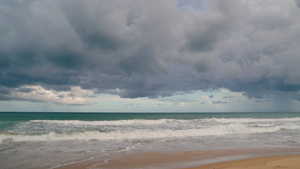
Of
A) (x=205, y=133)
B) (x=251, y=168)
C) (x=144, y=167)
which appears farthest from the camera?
(x=205, y=133)

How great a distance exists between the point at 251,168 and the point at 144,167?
4.08 metres

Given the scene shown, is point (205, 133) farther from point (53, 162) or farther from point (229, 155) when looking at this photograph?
point (53, 162)

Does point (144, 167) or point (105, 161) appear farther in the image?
point (105, 161)

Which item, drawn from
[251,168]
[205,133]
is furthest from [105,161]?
[205,133]

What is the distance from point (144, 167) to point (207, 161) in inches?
117

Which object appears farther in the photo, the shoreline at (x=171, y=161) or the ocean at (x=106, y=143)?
the ocean at (x=106, y=143)

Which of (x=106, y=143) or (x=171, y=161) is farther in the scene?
(x=106, y=143)

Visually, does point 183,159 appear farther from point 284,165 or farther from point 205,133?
point 205,133

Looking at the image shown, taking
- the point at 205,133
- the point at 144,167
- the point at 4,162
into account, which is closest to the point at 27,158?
the point at 4,162

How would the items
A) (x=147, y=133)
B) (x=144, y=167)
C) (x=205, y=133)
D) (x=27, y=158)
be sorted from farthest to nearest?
(x=205, y=133) < (x=147, y=133) < (x=27, y=158) < (x=144, y=167)

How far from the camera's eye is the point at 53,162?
870cm

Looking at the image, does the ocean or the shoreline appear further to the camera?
the ocean

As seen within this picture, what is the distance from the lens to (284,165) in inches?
299

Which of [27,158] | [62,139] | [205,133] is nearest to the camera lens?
[27,158]
